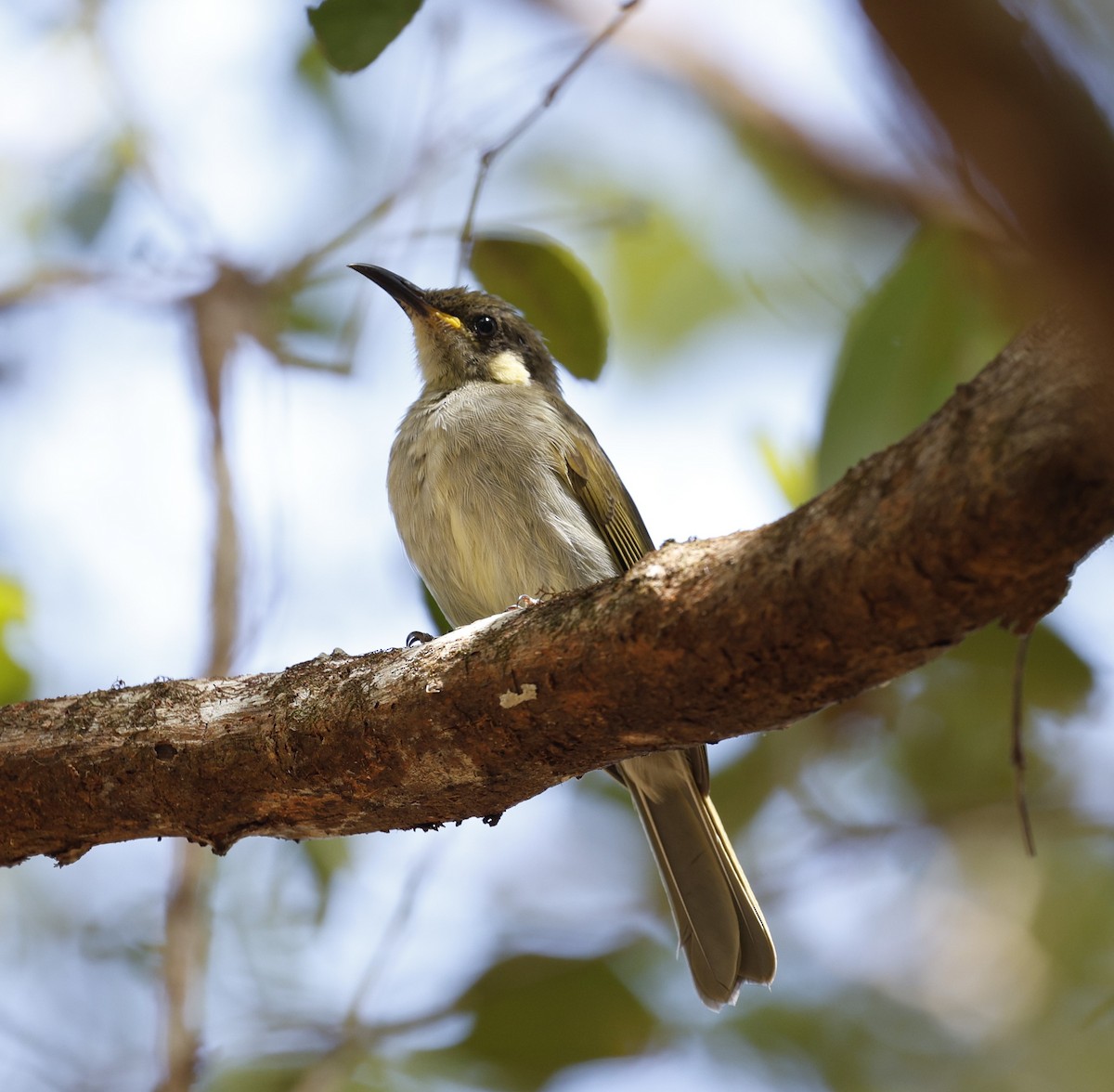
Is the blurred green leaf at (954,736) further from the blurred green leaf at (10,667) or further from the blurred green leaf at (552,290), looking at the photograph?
the blurred green leaf at (10,667)

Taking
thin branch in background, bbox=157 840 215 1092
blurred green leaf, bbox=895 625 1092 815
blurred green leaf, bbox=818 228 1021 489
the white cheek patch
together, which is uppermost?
the white cheek patch

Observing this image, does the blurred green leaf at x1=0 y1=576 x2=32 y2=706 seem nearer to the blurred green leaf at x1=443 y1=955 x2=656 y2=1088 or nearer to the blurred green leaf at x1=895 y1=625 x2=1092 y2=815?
the blurred green leaf at x1=443 y1=955 x2=656 y2=1088

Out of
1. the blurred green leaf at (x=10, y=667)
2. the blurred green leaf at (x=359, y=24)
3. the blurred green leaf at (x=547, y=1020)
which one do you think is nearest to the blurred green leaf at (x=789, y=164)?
the blurred green leaf at (x=359, y=24)

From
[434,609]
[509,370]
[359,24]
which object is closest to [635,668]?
[359,24]

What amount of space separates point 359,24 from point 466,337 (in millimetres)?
2563

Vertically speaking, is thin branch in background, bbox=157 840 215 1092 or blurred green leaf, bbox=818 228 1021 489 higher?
blurred green leaf, bbox=818 228 1021 489

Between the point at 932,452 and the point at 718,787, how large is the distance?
3.94 metres

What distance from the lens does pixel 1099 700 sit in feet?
15.7

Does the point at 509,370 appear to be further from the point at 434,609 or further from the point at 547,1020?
the point at 547,1020

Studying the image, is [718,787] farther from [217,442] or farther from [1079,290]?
[1079,290]

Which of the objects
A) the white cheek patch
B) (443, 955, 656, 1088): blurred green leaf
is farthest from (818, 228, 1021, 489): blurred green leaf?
(443, 955, 656, 1088): blurred green leaf

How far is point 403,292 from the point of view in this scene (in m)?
5.71

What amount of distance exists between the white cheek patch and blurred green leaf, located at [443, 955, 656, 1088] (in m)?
2.48

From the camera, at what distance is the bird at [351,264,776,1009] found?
4.18 m
